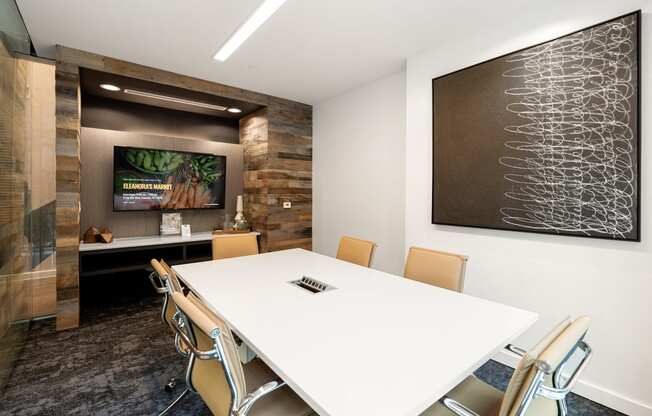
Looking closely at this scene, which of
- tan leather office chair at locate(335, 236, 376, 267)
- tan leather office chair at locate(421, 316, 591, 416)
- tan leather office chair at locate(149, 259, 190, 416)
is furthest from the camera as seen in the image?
tan leather office chair at locate(335, 236, 376, 267)

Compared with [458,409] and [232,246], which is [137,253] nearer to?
[232,246]

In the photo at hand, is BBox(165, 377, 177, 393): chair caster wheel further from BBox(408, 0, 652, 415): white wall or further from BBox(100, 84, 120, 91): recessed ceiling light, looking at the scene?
BBox(100, 84, 120, 91): recessed ceiling light

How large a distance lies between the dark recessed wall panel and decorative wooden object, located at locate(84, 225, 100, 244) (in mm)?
1329

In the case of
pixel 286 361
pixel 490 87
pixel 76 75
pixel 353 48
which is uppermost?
pixel 353 48

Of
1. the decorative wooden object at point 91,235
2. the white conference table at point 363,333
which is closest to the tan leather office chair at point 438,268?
the white conference table at point 363,333

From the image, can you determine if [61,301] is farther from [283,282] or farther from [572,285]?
[572,285]

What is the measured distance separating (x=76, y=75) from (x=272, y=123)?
2188 mm

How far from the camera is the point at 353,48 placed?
3000 mm

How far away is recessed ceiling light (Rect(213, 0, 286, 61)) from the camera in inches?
83.1

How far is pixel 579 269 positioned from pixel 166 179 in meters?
4.54

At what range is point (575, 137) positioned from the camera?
2.09 metres

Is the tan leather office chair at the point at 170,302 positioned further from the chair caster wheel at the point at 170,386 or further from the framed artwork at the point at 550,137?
the framed artwork at the point at 550,137

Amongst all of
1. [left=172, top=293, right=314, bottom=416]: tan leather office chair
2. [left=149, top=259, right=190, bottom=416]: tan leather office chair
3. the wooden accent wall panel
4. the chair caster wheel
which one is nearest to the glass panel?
the wooden accent wall panel

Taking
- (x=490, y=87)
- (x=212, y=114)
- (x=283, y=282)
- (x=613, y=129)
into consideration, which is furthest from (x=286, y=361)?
(x=212, y=114)
